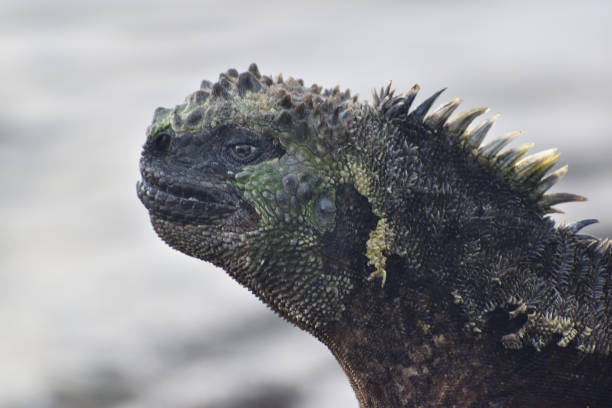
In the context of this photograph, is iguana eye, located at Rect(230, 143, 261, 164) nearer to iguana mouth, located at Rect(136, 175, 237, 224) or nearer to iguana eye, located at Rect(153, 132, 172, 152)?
iguana mouth, located at Rect(136, 175, 237, 224)

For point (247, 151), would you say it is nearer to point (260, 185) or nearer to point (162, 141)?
point (260, 185)

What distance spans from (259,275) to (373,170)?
1.78 feet

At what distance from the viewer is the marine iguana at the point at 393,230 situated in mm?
3109

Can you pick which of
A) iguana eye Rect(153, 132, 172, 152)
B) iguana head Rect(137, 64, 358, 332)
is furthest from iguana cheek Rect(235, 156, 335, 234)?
iguana eye Rect(153, 132, 172, 152)

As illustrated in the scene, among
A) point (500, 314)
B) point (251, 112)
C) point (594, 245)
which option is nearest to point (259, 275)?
point (251, 112)

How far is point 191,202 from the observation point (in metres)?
3.16

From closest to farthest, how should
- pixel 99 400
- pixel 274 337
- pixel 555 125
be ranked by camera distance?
pixel 99 400 → pixel 274 337 → pixel 555 125

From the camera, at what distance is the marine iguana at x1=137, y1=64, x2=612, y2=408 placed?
3.11 metres

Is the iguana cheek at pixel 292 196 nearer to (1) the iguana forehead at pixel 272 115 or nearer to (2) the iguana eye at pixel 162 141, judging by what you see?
(1) the iguana forehead at pixel 272 115

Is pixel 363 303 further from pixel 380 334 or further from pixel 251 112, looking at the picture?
pixel 251 112

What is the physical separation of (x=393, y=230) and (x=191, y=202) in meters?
0.71

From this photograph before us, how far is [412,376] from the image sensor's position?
10.7 ft

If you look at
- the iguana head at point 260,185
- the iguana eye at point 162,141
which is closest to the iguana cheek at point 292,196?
the iguana head at point 260,185

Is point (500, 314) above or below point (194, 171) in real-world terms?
below
